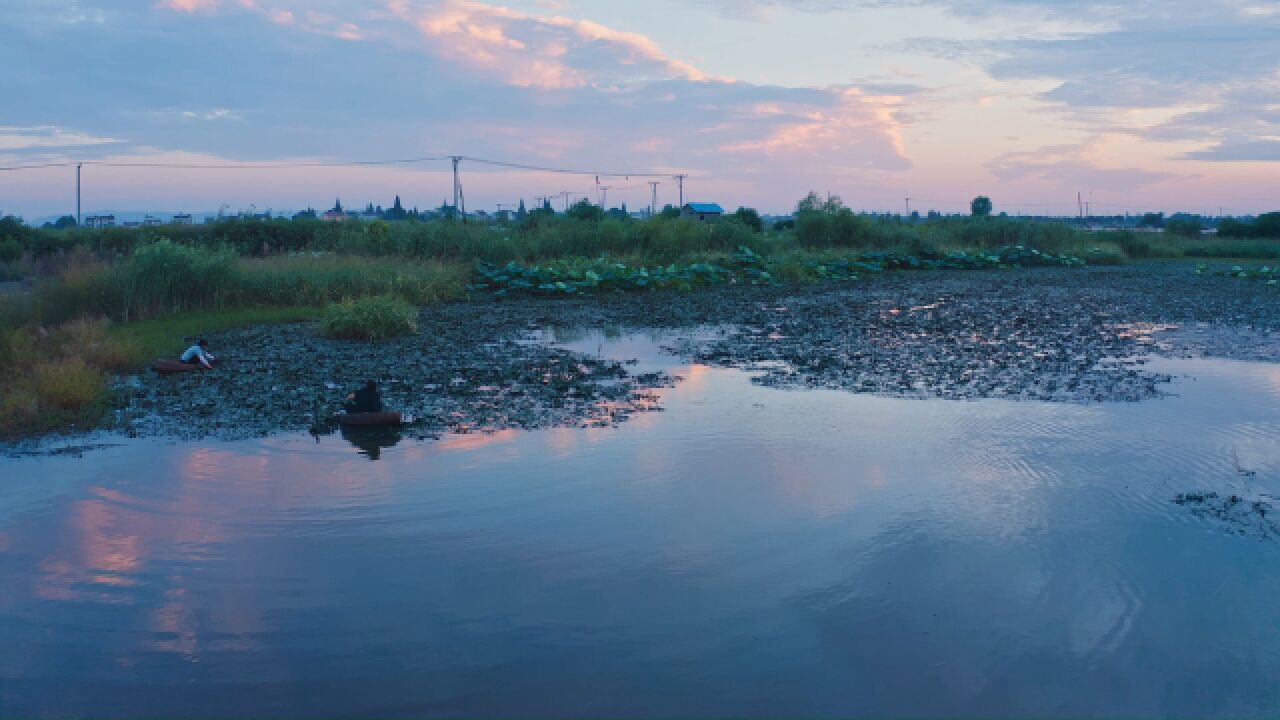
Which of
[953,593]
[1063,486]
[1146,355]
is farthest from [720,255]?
[953,593]

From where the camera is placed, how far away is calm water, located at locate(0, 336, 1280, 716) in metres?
4.43

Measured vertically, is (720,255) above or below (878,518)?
above

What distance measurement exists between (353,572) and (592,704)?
82.7 inches

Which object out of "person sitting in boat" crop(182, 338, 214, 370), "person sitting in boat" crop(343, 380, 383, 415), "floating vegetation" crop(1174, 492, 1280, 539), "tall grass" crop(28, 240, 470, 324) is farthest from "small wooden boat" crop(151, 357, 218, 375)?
"floating vegetation" crop(1174, 492, 1280, 539)

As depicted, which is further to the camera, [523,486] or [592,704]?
[523,486]

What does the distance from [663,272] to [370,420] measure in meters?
17.9

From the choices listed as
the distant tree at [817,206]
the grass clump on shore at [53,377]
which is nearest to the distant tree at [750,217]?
the distant tree at [817,206]

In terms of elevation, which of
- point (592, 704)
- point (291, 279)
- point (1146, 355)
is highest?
point (291, 279)

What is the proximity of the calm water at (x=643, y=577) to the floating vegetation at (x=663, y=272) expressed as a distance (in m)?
14.7

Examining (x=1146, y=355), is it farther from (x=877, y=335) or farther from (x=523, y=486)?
(x=523, y=486)

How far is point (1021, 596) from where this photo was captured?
211 inches

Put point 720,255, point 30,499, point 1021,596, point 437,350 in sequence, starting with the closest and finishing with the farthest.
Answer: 1. point 1021,596
2. point 30,499
3. point 437,350
4. point 720,255

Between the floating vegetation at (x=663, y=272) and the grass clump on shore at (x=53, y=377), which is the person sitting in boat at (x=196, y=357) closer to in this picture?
the grass clump on shore at (x=53, y=377)

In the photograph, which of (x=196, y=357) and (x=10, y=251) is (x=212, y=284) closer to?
(x=196, y=357)
